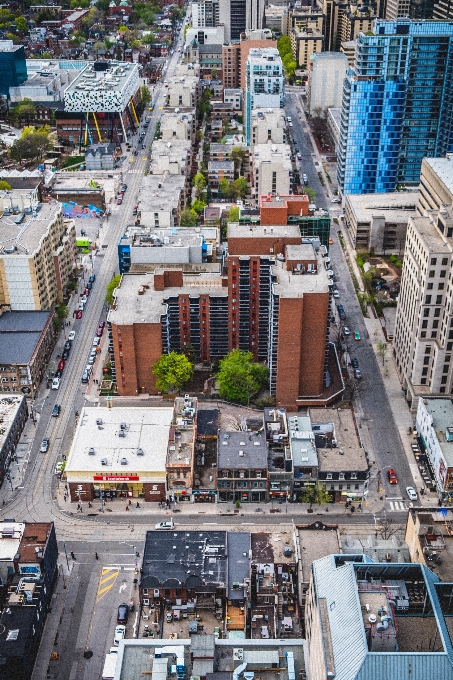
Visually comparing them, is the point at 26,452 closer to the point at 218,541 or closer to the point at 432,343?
the point at 218,541

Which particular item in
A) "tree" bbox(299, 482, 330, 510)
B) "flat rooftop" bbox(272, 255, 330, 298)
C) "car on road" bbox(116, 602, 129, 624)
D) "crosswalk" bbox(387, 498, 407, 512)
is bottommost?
"car on road" bbox(116, 602, 129, 624)

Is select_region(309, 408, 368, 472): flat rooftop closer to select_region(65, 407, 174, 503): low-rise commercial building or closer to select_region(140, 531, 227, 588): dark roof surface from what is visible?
select_region(140, 531, 227, 588): dark roof surface

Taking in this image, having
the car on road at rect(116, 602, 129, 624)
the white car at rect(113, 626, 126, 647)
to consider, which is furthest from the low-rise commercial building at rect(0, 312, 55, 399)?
the white car at rect(113, 626, 126, 647)

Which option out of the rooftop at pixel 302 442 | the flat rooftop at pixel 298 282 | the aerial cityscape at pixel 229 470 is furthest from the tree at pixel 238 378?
the flat rooftop at pixel 298 282

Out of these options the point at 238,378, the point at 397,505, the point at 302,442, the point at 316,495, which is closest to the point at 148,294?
the point at 238,378

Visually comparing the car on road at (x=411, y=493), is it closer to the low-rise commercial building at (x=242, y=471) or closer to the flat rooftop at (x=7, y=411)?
the low-rise commercial building at (x=242, y=471)

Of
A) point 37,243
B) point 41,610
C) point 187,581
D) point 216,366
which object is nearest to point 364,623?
point 187,581
